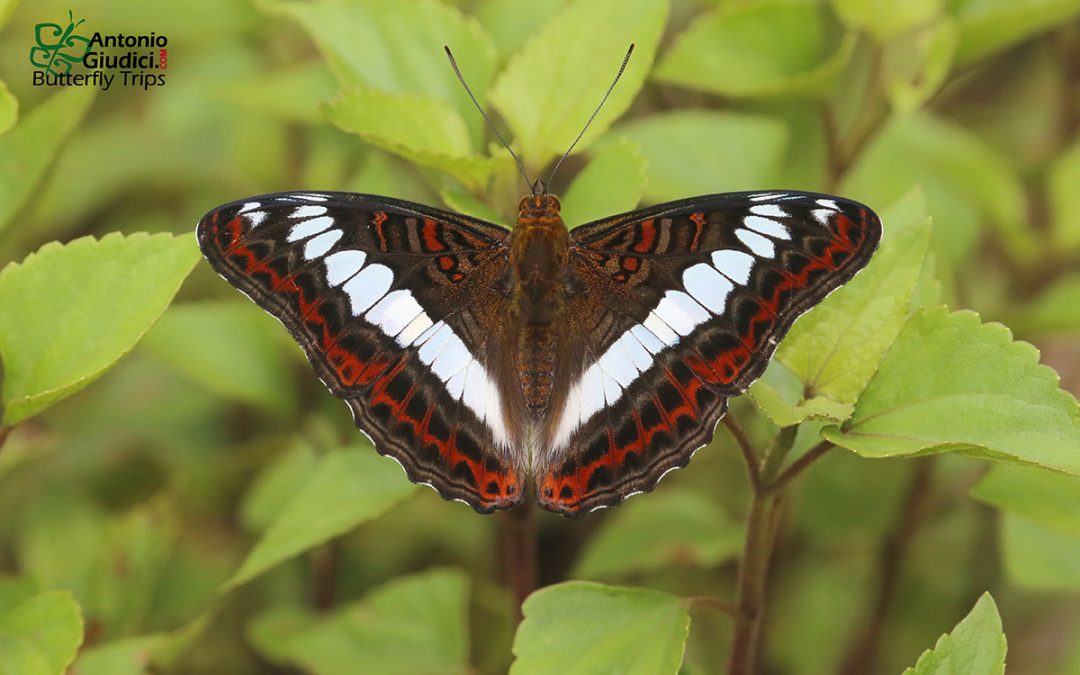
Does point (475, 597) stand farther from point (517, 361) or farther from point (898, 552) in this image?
point (898, 552)

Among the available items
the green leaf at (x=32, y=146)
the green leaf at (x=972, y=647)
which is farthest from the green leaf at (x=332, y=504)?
the green leaf at (x=972, y=647)

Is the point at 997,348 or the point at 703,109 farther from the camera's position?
the point at 703,109

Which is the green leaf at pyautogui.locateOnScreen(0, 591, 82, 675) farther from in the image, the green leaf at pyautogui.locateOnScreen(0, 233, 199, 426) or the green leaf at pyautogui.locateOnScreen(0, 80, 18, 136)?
the green leaf at pyautogui.locateOnScreen(0, 80, 18, 136)

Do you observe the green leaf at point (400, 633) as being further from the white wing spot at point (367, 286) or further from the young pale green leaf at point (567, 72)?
the young pale green leaf at point (567, 72)

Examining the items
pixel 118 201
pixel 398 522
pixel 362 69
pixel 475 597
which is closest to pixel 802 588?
pixel 475 597

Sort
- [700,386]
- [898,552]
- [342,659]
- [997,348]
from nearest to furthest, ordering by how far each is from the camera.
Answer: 1. [997,348]
2. [700,386]
3. [342,659]
4. [898,552]

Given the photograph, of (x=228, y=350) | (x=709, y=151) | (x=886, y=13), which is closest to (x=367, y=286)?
(x=228, y=350)
